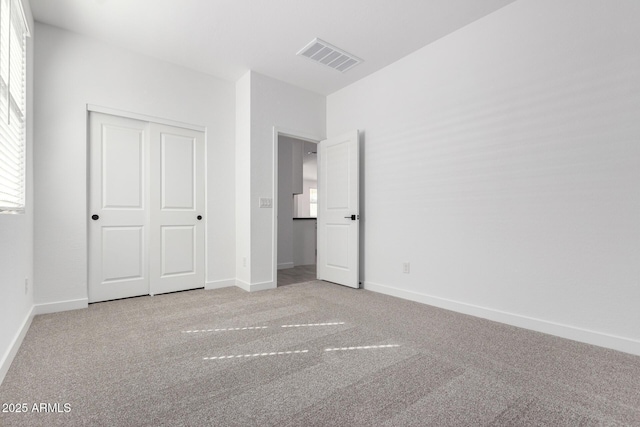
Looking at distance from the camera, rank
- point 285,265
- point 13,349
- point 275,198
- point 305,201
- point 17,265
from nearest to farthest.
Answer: point 13,349 → point 17,265 → point 275,198 → point 285,265 → point 305,201

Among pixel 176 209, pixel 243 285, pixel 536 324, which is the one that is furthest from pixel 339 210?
pixel 536 324

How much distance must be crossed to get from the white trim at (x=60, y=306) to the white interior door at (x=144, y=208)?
0.13 metres

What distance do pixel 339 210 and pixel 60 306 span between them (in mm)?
3192

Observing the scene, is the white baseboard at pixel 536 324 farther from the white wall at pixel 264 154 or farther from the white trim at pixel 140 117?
the white trim at pixel 140 117

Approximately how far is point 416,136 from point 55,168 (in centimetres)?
369

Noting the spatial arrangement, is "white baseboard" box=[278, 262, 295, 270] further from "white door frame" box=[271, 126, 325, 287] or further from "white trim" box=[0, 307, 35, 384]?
"white trim" box=[0, 307, 35, 384]

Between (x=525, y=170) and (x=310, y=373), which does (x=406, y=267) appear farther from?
(x=310, y=373)

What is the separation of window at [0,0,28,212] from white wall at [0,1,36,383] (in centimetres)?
16

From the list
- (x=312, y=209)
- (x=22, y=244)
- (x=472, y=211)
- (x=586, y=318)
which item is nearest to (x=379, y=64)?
(x=472, y=211)

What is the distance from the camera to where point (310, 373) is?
1759 mm

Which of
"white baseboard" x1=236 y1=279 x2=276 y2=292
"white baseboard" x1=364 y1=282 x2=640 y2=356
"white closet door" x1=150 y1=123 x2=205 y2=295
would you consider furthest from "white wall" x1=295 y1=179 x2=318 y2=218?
"white baseboard" x1=364 y1=282 x2=640 y2=356

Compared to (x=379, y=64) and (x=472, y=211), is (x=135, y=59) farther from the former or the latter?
(x=472, y=211)

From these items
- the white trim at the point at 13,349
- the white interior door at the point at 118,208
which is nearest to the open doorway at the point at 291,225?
the white interior door at the point at 118,208

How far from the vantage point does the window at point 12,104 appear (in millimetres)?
1869
